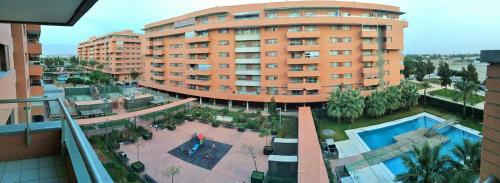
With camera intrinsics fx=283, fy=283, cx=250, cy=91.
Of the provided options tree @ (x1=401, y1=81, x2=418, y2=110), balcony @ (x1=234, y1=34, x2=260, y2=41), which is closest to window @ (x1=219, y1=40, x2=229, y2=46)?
balcony @ (x1=234, y1=34, x2=260, y2=41)

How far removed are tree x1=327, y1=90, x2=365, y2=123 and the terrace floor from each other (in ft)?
85.6

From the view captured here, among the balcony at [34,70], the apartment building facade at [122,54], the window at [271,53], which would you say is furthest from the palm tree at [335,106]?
the apartment building facade at [122,54]

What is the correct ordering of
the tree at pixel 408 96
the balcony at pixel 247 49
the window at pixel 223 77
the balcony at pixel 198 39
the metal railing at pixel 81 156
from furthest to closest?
1. the balcony at pixel 198 39
2. the window at pixel 223 77
3. the balcony at pixel 247 49
4. the tree at pixel 408 96
5. the metal railing at pixel 81 156

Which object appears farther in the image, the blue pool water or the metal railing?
the blue pool water

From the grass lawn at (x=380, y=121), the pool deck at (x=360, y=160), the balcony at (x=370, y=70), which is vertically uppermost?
the balcony at (x=370, y=70)

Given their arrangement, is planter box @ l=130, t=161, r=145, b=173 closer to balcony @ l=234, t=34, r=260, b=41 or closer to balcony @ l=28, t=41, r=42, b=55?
balcony @ l=28, t=41, r=42, b=55

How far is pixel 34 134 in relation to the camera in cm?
506

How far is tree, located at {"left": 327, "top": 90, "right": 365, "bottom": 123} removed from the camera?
27.7 m

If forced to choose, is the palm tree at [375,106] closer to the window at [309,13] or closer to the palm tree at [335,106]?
the palm tree at [335,106]

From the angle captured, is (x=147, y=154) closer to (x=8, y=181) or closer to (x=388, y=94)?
(x=8, y=181)

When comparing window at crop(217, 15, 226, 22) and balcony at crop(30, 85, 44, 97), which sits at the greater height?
window at crop(217, 15, 226, 22)

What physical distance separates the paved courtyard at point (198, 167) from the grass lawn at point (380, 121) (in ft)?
24.6

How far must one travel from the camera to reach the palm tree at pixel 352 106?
27609mm

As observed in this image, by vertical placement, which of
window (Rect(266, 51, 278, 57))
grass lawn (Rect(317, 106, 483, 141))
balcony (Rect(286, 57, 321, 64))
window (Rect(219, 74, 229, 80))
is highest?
window (Rect(266, 51, 278, 57))
